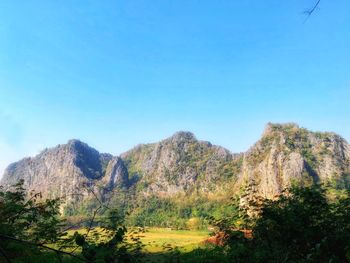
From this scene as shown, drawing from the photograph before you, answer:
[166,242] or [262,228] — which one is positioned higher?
[262,228]

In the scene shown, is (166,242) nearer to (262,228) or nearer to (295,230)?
(262,228)

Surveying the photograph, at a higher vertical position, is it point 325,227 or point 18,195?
point 18,195

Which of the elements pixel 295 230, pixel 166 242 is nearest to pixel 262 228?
pixel 295 230

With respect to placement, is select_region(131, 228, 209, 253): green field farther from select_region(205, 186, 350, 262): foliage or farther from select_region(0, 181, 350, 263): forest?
select_region(205, 186, 350, 262): foliage

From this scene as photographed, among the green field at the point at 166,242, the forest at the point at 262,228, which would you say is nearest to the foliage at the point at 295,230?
the forest at the point at 262,228

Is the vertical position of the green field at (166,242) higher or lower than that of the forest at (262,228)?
lower

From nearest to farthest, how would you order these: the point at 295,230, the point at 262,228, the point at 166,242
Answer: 1. the point at 295,230
2. the point at 262,228
3. the point at 166,242

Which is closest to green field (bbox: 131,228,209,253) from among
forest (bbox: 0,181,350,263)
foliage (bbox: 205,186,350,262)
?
forest (bbox: 0,181,350,263)

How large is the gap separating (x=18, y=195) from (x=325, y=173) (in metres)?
206

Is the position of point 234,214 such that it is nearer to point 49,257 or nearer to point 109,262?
point 49,257

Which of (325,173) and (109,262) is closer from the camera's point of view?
(109,262)

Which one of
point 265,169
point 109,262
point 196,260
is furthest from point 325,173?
point 109,262

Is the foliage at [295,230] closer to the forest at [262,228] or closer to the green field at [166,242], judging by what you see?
the forest at [262,228]

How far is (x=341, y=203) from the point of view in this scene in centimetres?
1137
